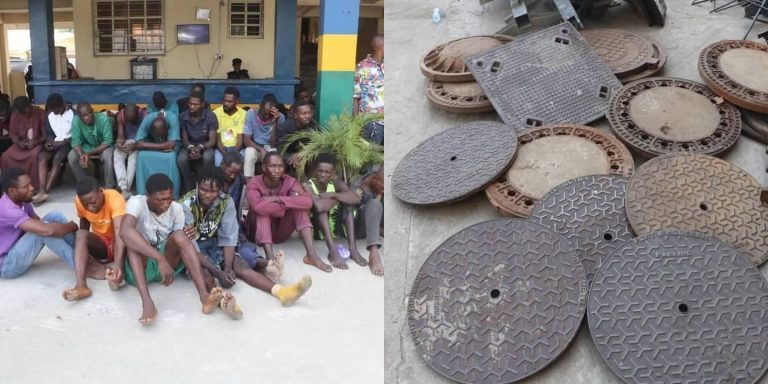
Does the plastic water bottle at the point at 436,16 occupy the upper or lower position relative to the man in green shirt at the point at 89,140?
upper

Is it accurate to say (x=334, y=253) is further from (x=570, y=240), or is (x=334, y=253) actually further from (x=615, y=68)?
(x=615, y=68)

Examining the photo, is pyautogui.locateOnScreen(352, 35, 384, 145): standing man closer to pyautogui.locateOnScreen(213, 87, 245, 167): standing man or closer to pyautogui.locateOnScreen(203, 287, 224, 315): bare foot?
pyautogui.locateOnScreen(213, 87, 245, 167): standing man

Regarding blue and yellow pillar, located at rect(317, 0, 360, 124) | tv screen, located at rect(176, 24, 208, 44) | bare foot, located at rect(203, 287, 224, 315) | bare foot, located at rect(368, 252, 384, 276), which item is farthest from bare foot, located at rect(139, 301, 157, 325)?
tv screen, located at rect(176, 24, 208, 44)

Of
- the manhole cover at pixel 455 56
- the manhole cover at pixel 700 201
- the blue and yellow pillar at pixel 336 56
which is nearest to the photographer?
the manhole cover at pixel 700 201

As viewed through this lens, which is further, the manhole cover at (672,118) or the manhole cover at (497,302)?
the manhole cover at (672,118)

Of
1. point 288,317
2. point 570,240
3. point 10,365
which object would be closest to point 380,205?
point 288,317

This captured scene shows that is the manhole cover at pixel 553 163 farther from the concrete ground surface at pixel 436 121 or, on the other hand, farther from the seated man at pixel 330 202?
the seated man at pixel 330 202

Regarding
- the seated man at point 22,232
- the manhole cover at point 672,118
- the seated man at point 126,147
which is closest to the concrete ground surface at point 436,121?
the manhole cover at point 672,118

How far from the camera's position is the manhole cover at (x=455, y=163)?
13.4 ft

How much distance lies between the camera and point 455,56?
17.1ft

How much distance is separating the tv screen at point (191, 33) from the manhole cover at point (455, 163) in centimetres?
524

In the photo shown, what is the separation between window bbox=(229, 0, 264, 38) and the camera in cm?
879

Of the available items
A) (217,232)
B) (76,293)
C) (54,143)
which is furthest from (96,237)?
(54,143)

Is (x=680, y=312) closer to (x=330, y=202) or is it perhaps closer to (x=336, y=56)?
(x=330, y=202)
